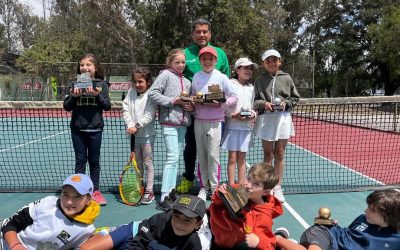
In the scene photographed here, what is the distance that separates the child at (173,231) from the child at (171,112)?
1.66 m

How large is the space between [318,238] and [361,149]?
7.50 meters

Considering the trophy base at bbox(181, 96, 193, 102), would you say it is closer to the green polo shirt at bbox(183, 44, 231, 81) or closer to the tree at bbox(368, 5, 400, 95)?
the green polo shirt at bbox(183, 44, 231, 81)

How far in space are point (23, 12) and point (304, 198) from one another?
184 feet

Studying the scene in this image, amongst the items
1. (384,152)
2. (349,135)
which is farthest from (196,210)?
(349,135)

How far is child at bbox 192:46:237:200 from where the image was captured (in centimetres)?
448

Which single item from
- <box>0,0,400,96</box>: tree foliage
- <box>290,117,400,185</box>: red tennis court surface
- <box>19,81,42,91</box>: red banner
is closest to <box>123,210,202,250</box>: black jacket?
<box>290,117,400,185</box>: red tennis court surface

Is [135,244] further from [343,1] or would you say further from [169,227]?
[343,1]

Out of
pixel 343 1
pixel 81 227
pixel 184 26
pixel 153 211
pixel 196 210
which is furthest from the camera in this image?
pixel 343 1

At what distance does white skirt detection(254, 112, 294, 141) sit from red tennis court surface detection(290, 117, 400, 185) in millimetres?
2291

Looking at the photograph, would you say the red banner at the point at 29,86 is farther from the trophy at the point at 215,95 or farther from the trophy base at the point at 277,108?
the trophy base at the point at 277,108

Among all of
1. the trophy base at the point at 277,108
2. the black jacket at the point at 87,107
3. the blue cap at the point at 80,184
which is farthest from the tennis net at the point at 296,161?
the blue cap at the point at 80,184

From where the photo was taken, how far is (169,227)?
269 cm

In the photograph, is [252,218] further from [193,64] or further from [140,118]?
[193,64]

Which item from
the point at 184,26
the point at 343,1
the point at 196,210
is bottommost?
the point at 196,210
